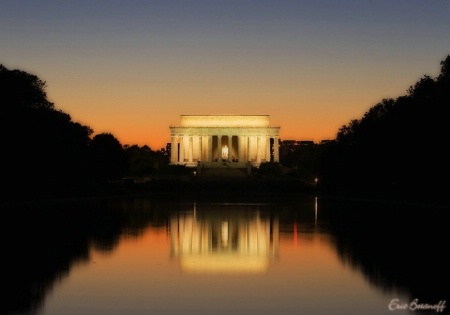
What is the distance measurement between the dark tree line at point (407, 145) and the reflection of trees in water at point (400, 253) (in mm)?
22130

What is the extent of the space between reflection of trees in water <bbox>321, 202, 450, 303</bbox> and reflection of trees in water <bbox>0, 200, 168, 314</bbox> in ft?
23.7

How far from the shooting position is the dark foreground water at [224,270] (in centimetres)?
1413

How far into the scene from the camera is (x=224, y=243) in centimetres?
2542

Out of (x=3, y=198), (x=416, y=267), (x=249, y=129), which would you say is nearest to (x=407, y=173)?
(x=3, y=198)

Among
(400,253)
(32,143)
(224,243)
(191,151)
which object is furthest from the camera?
(191,151)

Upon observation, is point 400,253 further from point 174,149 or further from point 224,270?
point 174,149

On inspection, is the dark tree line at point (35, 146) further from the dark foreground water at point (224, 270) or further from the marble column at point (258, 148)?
the marble column at point (258, 148)

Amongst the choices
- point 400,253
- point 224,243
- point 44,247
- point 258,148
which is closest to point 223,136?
point 258,148

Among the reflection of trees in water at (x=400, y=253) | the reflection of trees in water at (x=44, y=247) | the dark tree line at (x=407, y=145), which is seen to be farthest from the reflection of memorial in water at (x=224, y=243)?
the dark tree line at (x=407, y=145)

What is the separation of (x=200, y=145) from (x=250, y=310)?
145092mm

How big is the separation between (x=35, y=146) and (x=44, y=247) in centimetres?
3971

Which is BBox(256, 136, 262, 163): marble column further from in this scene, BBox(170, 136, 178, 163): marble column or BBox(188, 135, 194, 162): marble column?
BBox(170, 136, 178, 163): marble column

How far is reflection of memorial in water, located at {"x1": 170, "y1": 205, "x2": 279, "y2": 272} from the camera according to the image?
1988 cm

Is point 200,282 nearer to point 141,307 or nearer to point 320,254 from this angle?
point 141,307
